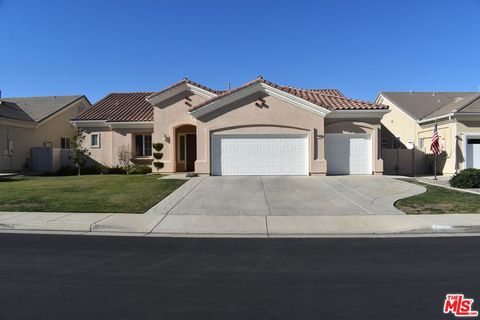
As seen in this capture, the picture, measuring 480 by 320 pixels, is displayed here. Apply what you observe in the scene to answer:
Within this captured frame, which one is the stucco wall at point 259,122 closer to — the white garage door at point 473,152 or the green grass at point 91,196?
the green grass at point 91,196

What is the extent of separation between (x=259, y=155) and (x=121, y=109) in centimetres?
1231

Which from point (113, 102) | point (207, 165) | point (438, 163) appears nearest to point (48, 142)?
point (113, 102)

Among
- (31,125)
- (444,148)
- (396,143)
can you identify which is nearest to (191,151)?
(31,125)

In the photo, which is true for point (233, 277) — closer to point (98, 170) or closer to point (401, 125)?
point (98, 170)

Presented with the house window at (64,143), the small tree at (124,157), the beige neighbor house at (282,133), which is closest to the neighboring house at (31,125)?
the house window at (64,143)

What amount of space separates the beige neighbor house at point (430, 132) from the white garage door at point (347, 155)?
4.04m

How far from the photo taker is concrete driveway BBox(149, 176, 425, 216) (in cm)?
1244

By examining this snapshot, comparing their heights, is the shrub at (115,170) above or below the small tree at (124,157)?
below

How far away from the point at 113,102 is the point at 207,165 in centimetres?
1315

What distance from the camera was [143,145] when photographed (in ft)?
85.8

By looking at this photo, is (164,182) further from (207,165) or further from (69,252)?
(69,252)

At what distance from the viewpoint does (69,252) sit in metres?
7.79

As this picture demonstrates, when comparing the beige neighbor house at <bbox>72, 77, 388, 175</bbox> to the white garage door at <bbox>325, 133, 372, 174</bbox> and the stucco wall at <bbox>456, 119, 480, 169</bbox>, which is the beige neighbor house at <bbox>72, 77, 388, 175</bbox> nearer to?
the white garage door at <bbox>325, 133, 372, 174</bbox>

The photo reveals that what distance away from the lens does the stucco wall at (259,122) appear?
826 inches
